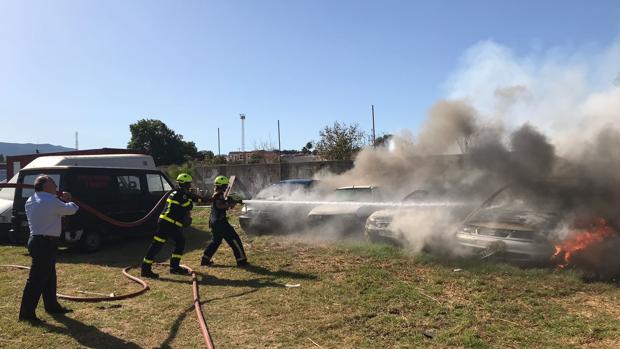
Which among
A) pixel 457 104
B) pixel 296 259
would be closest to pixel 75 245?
pixel 296 259

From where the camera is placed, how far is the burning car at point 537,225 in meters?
6.49

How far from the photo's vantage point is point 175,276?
7539 millimetres

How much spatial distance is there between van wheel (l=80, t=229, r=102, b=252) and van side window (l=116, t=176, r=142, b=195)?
4.19ft

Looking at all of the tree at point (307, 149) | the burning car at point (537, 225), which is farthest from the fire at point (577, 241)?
the tree at point (307, 149)

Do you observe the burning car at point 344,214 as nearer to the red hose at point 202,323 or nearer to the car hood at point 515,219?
the car hood at point 515,219

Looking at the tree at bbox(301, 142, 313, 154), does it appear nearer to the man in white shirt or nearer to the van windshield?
the van windshield

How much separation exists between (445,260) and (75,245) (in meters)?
7.24

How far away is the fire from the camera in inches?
249

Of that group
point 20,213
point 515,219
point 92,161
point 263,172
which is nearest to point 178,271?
point 20,213

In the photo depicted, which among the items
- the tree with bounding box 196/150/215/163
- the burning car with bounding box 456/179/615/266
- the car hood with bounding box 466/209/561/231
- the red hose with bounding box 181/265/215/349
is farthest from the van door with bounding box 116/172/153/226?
the tree with bounding box 196/150/215/163

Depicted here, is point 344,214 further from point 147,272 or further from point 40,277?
point 40,277

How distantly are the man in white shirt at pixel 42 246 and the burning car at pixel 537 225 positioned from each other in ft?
18.4

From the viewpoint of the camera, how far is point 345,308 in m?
5.40

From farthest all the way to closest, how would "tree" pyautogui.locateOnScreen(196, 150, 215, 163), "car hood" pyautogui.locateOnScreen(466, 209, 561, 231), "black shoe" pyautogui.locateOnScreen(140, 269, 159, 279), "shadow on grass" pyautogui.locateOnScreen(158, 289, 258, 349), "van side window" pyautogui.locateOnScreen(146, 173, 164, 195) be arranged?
1. "tree" pyautogui.locateOnScreen(196, 150, 215, 163)
2. "van side window" pyautogui.locateOnScreen(146, 173, 164, 195)
3. "black shoe" pyautogui.locateOnScreen(140, 269, 159, 279)
4. "car hood" pyautogui.locateOnScreen(466, 209, 561, 231)
5. "shadow on grass" pyautogui.locateOnScreen(158, 289, 258, 349)
